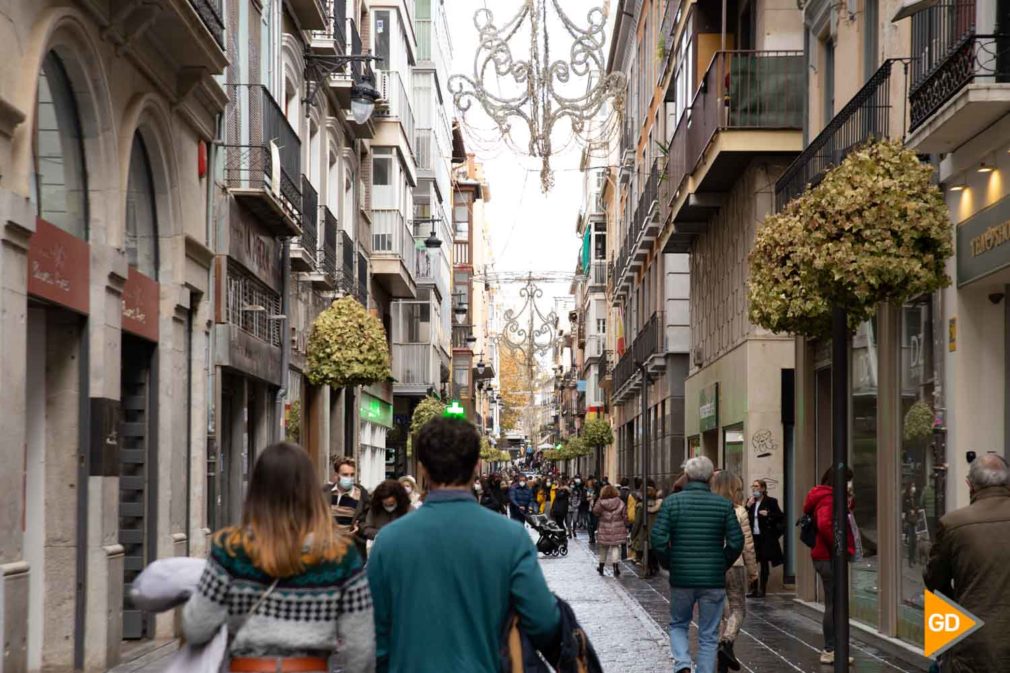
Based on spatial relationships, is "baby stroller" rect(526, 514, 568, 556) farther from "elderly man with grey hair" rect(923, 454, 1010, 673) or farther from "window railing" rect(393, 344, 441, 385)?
"elderly man with grey hair" rect(923, 454, 1010, 673)

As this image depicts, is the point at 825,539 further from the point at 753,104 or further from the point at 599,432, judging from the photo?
the point at 599,432

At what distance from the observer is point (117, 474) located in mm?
15086

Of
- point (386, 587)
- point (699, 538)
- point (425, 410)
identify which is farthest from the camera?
point (425, 410)

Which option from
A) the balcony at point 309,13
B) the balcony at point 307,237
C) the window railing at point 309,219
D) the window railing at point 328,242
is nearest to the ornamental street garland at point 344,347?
the balcony at point 307,237

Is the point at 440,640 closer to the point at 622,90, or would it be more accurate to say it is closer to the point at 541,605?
the point at 541,605

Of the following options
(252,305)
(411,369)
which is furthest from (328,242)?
(411,369)

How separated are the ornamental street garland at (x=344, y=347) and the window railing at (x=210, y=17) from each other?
9.46 m

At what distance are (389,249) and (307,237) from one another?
43.4 feet

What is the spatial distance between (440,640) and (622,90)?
32.8 ft

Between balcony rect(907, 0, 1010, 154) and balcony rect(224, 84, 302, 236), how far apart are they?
29.8ft

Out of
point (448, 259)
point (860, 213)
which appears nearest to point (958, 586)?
point (860, 213)

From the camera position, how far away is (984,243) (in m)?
13.2

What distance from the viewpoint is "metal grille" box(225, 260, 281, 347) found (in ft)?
69.1

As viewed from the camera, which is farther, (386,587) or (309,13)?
(309,13)
